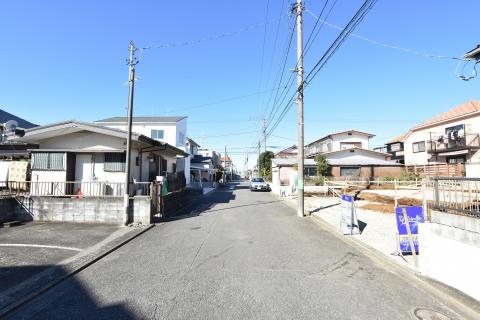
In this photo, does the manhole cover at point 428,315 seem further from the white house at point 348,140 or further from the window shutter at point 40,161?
the white house at point 348,140

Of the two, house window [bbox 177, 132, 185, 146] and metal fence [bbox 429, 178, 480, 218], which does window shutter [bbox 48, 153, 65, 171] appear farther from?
house window [bbox 177, 132, 185, 146]

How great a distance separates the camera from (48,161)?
12.4m

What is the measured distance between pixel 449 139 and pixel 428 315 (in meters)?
30.4

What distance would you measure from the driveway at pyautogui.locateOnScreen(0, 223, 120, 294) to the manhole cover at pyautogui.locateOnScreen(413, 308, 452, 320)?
22.3ft

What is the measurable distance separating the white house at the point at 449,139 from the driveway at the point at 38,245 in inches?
1021

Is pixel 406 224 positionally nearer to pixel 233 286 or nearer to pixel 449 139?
pixel 233 286

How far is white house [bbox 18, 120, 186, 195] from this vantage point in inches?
475

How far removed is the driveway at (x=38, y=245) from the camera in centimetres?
540

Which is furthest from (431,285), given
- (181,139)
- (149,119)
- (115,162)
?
(149,119)

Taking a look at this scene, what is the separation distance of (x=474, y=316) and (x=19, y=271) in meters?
8.18

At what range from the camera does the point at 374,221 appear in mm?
10852

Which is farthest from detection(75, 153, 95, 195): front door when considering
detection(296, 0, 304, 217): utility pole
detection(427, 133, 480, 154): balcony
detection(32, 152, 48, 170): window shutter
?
detection(427, 133, 480, 154): balcony

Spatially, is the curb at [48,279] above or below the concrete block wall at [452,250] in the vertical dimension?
below

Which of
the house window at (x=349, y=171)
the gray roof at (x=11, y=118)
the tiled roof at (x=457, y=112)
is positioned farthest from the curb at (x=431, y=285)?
the gray roof at (x=11, y=118)
